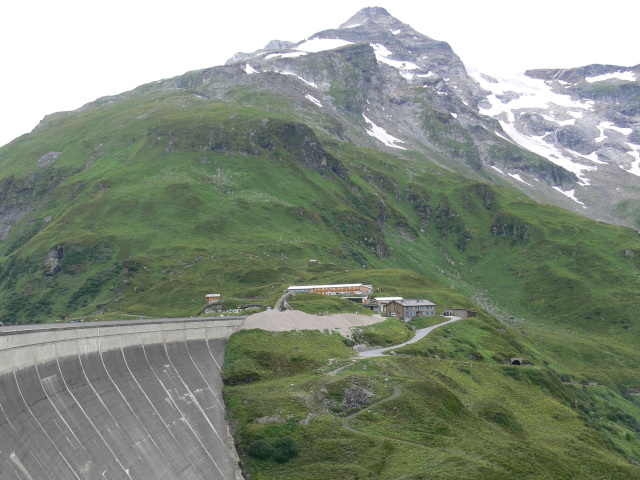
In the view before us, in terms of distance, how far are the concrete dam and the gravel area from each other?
17367mm

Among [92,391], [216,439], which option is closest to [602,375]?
[216,439]

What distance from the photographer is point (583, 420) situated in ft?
342

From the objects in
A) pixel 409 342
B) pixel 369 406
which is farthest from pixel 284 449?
pixel 409 342

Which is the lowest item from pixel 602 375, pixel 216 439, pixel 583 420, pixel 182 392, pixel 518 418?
pixel 602 375

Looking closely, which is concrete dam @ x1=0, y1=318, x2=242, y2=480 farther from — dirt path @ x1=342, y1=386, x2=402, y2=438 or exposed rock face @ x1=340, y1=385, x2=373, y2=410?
exposed rock face @ x1=340, y1=385, x2=373, y2=410

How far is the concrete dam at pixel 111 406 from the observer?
4800 cm

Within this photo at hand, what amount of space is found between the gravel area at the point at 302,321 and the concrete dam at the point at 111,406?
17.4 metres

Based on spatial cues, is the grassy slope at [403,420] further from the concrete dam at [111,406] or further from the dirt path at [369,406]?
the concrete dam at [111,406]

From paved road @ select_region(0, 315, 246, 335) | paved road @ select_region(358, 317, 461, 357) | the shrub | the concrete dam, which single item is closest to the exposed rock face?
the shrub

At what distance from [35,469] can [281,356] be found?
48.6m

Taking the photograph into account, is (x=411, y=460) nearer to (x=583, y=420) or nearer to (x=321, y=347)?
(x=321, y=347)

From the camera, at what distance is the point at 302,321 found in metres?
109

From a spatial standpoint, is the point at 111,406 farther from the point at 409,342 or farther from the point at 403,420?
the point at 409,342

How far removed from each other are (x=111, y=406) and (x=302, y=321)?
5324cm
